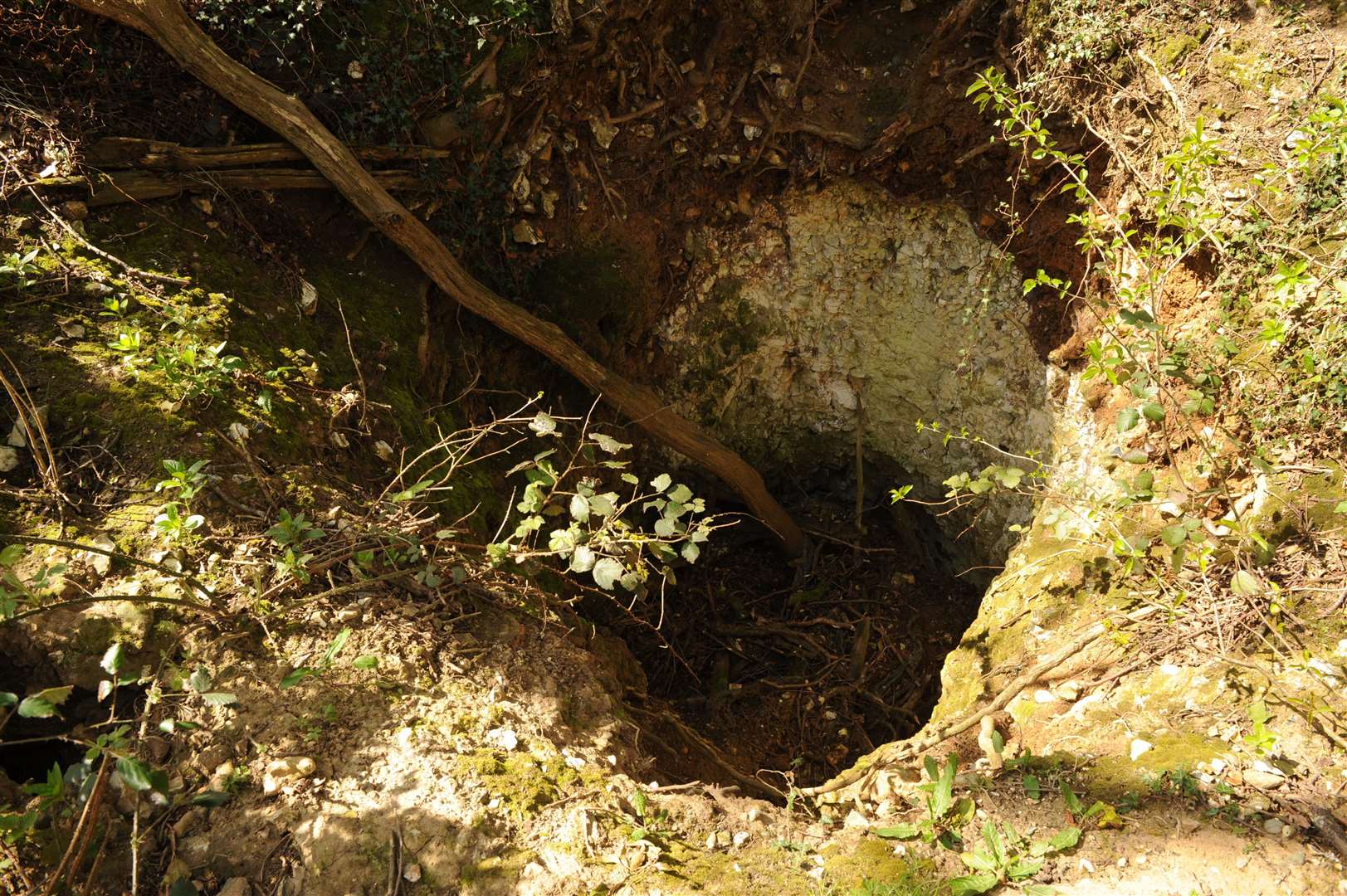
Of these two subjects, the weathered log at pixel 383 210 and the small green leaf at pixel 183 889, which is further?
the weathered log at pixel 383 210

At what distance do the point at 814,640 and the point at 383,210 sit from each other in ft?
11.2

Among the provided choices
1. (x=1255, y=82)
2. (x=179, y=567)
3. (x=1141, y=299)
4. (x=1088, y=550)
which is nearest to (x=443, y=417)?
(x=179, y=567)

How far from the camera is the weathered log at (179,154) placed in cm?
278

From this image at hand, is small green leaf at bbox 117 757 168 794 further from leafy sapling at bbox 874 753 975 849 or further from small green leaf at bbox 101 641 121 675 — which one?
leafy sapling at bbox 874 753 975 849

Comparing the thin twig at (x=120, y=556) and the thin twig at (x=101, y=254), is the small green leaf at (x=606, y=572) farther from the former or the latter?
the thin twig at (x=101, y=254)

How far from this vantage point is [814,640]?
4633 millimetres

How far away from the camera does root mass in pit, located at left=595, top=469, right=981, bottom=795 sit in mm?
4141

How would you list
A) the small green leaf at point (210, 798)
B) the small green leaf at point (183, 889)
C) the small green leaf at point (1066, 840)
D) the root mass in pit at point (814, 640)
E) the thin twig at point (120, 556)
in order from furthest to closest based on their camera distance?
the root mass in pit at point (814, 640) → the small green leaf at point (1066, 840) → the thin twig at point (120, 556) → the small green leaf at point (210, 798) → the small green leaf at point (183, 889)

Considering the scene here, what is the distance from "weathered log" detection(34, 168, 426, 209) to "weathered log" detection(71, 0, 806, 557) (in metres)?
0.11

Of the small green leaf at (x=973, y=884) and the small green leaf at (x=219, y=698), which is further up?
the small green leaf at (x=219, y=698)

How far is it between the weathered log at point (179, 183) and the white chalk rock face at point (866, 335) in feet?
6.50

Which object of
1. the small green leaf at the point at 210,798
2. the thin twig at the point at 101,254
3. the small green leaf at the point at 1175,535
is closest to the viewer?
the small green leaf at the point at 210,798

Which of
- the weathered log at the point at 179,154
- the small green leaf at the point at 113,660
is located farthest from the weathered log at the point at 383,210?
the small green leaf at the point at 113,660

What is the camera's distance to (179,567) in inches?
83.3
